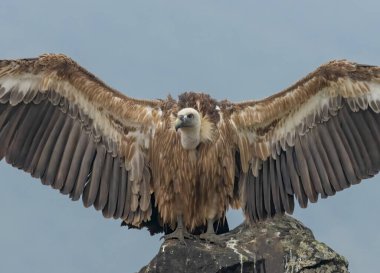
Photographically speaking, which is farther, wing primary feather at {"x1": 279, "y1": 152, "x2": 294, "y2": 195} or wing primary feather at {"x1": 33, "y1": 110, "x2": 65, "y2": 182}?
wing primary feather at {"x1": 33, "y1": 110, "x2": 65, "y2": 182}

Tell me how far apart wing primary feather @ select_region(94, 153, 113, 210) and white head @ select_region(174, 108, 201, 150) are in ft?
4.47

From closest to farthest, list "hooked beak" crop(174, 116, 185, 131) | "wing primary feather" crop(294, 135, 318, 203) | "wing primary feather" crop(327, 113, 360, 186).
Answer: "hooked beak" crop(174, 116, 185, 131) → "wing primary feather" crop(327, 113, 360, 186) → "wing primary feather" crop(294, 135, 318, 203)

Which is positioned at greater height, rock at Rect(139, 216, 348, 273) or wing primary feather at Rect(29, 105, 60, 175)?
wing primary feather at Rect(29, 105, 60, 175)

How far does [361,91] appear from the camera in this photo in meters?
13.3

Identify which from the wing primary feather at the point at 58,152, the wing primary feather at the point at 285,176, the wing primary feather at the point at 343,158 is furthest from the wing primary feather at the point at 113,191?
the wing primary feather at the point at 343,158

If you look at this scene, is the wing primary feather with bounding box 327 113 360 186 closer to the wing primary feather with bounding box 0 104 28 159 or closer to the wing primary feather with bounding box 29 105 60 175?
the wing primary feather with bounding box 29 105 60 175

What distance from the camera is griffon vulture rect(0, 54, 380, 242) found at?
1332 centimetres

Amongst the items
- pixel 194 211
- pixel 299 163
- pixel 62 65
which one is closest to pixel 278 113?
pixel 299 163

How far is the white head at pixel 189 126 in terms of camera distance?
1272cm

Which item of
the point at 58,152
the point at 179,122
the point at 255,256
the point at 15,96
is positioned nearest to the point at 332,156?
the point at 255,256

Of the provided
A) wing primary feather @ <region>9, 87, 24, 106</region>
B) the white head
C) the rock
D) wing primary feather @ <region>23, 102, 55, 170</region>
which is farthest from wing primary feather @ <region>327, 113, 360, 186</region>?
wing primary feather @ <region>9, 87, 24, 106</region>

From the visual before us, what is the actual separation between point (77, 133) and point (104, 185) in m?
0.82

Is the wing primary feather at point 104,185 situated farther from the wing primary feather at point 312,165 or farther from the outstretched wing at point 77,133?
the wing primary feather at point 312,165

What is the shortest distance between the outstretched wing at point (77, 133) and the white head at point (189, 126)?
693mm
